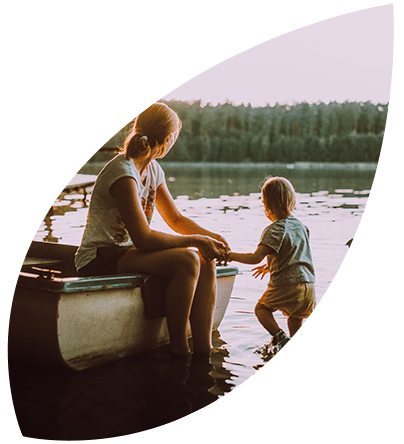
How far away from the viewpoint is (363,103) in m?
2.50

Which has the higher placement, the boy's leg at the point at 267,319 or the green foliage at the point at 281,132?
the green foliage at the point at 281,132

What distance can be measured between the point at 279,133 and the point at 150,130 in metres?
0.58

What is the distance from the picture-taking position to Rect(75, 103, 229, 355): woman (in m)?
2.38

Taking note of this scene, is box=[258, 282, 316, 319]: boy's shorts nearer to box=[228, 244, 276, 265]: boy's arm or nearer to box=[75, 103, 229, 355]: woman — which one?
box=[228, 244, 276, 265]: boy's arm

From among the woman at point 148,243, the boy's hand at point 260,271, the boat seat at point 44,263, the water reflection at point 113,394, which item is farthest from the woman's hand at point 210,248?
the boat seat at point 44,263

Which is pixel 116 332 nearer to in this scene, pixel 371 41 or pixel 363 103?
pixel 363 103

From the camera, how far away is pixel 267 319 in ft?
8.32

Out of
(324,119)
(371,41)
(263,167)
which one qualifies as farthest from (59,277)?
(371,41)

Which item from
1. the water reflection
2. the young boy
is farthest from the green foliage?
the water reflection

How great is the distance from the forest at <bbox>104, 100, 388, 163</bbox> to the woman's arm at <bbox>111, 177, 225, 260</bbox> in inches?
9.8

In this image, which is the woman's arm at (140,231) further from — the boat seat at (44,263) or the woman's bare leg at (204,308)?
the boat seat at (44,263)

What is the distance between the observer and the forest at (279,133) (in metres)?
2.52

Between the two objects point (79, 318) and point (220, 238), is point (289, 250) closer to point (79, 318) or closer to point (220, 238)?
point (220, 238)

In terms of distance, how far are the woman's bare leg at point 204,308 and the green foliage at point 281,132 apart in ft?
1.75
